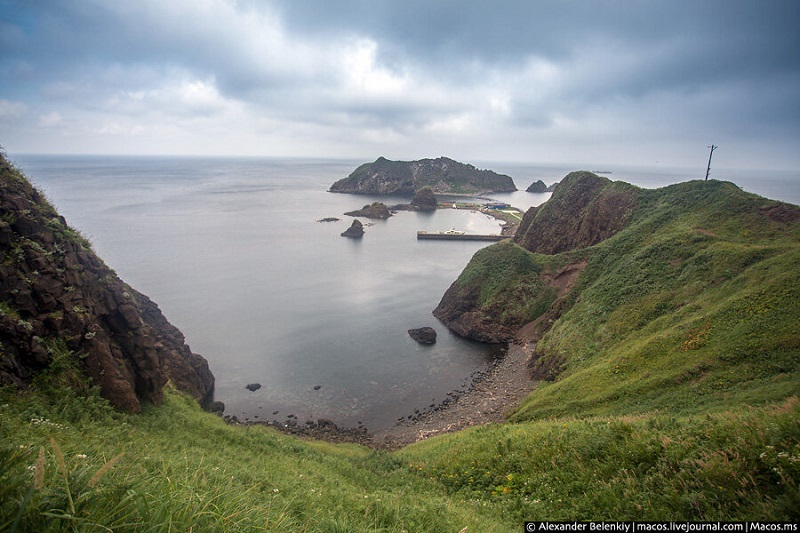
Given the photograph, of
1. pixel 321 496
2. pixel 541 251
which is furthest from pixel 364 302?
pixel 321 496

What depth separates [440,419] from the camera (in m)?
34.3

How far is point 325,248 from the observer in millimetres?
99375

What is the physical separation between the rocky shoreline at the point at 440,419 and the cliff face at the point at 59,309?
13540 mm

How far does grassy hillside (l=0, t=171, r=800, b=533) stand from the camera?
4.80 metres

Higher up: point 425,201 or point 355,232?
point 425,201

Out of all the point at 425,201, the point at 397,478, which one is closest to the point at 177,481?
the point at 397,478

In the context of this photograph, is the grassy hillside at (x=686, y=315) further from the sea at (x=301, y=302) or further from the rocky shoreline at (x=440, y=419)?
the sea at (x=301, y=302)

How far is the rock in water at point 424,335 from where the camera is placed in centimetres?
4999

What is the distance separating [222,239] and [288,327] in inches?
2370

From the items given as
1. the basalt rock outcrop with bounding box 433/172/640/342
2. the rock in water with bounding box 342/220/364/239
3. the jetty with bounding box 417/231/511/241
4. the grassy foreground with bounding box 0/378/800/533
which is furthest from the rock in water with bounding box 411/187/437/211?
the grassy foreground with bounding box 0/378/800/533

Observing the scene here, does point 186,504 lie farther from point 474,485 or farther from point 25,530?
point 474,485

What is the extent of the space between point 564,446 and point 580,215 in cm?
6245

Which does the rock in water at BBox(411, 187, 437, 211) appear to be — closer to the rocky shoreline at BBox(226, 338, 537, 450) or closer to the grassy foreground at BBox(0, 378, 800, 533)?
the rocky shoreline at BBox(226, 338, 537, 450)

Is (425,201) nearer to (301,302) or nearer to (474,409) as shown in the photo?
(301,302)
